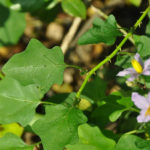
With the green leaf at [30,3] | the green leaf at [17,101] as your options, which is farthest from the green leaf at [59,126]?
the green leaf at [30,3]

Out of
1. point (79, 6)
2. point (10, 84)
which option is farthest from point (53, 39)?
point (10, 84)

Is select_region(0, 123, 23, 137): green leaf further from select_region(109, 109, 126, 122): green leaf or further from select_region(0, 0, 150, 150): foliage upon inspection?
select_region(109, 109, 126, 122): green leaf

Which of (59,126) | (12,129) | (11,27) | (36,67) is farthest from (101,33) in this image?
(11,27)

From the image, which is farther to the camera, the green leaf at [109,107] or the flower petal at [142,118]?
the green leaf at [109,107]

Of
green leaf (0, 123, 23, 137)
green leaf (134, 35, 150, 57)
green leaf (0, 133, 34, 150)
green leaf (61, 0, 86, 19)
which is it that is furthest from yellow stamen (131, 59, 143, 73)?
green leaf (0, 123, 23, 137)

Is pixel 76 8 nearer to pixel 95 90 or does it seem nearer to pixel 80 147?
pixel 95 90

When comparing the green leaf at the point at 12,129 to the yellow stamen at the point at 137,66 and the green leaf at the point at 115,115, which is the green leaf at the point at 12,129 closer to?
the green leaf at the point at 115,115
